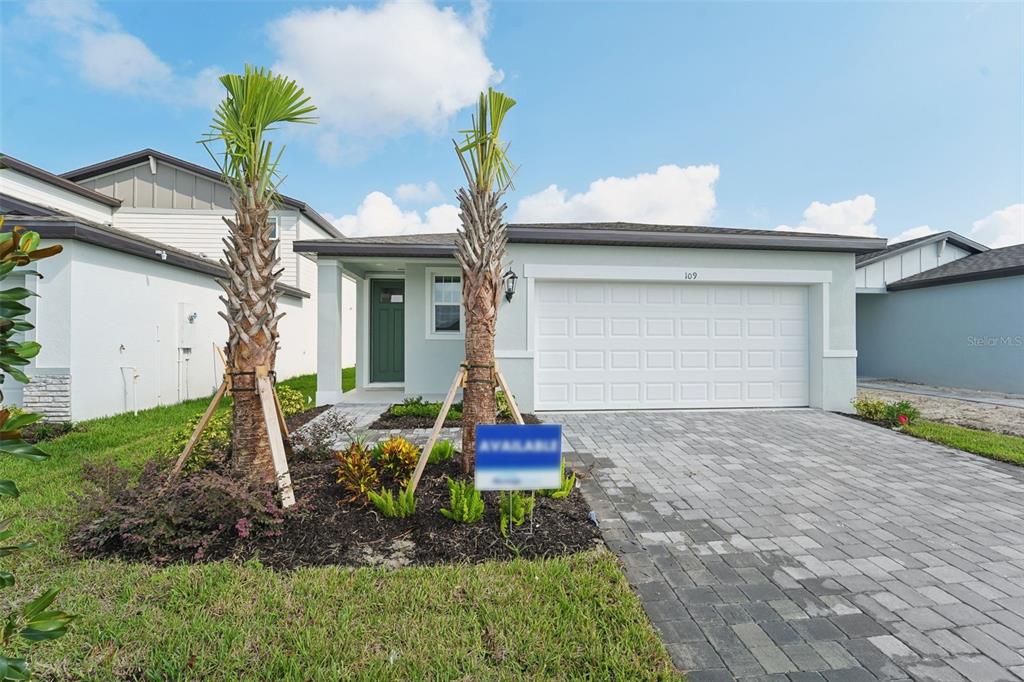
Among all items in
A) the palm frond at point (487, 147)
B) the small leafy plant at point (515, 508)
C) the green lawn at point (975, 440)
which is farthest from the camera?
the green lawn at point (975, 440)

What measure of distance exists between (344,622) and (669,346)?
724cm

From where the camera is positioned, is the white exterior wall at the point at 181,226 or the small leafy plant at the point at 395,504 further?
the white exterior wall at the point at 181,226

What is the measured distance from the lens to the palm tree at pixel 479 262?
427 centimetres

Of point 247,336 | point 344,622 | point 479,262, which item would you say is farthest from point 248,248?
point 344,622

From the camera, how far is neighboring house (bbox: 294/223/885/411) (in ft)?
25.8

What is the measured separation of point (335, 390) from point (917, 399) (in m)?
13.3

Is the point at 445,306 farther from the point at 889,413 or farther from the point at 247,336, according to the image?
the point at 889,413

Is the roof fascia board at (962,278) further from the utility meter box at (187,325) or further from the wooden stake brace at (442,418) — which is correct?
the utility meter box at (187,325)

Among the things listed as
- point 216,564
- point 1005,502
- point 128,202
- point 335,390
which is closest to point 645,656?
point 216,564

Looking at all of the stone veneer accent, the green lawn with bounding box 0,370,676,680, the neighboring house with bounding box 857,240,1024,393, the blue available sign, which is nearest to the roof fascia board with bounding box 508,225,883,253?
the blue available sign

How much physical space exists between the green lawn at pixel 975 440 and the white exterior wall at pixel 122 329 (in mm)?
12970

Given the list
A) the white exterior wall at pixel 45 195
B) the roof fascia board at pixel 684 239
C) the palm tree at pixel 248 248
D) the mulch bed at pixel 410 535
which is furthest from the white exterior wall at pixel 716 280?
the white exterior wall at pixel 45 195

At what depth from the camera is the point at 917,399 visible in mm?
10344

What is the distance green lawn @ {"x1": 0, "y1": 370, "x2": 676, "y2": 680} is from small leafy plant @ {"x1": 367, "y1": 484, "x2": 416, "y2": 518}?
0.68 meters
